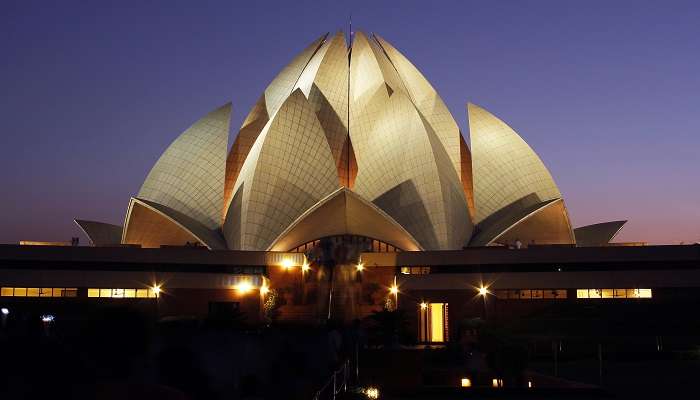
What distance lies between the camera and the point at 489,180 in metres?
40.8

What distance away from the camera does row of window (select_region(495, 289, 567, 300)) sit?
34.3 m

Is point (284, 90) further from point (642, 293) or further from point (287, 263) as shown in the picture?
point (642, 293)

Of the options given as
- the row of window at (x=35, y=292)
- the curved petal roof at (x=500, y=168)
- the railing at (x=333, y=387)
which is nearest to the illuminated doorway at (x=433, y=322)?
the curved petal roof at (x=500, y=168)

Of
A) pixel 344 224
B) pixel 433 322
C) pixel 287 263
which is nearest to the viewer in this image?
pixel 433 322

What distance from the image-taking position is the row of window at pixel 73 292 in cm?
3378

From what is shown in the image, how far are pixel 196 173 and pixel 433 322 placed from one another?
16.2 meters

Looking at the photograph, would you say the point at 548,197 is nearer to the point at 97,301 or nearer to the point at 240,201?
the point at 240,201

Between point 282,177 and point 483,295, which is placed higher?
point 282,177

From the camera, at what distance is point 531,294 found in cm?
3450

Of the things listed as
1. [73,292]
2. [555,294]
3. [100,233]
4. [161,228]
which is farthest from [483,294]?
[100,233]

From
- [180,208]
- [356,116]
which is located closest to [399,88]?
[356,116]

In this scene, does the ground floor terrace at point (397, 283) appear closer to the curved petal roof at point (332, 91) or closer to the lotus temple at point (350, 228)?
the lotus temple at point (350, 228)

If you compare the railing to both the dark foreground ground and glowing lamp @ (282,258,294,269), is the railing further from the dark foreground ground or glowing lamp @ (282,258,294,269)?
glowing lamp @ (282,258,294,269)

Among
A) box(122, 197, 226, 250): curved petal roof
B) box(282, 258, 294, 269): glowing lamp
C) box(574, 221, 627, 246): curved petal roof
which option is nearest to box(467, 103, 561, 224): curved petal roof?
box(574, 221, 627, 246): curved petal roof
